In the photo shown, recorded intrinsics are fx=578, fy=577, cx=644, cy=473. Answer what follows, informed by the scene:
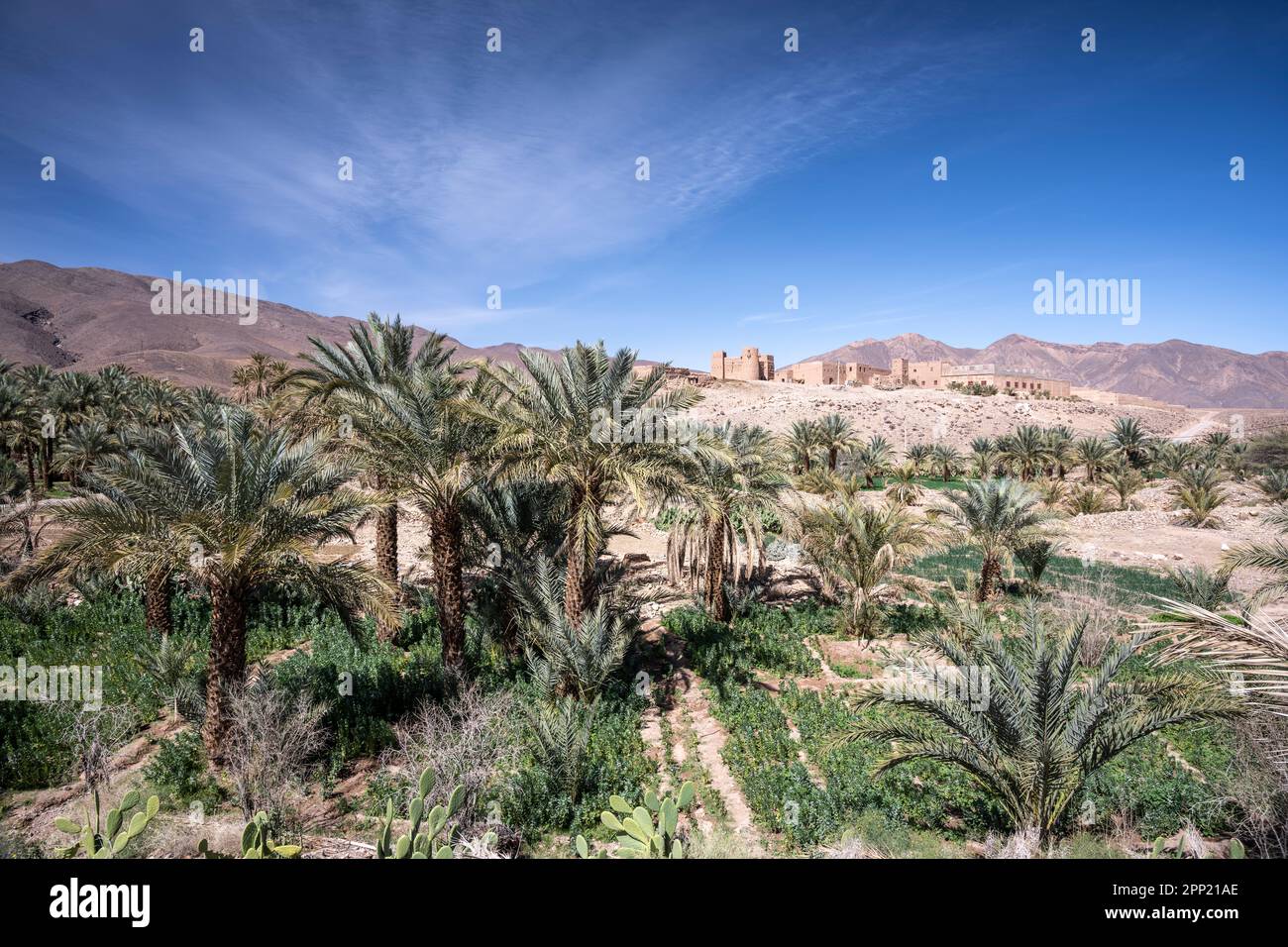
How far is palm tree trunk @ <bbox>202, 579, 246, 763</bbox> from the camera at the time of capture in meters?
8.18

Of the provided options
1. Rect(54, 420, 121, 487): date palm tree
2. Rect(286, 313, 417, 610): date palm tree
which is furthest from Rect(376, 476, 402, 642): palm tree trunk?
Rect(54, 420, 121, 487): date palm tree

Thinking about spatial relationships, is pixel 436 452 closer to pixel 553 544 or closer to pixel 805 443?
pixel 553 544

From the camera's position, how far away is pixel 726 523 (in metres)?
14.2

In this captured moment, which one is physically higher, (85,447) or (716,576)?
(85,447)

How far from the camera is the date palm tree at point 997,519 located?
52.6 feet

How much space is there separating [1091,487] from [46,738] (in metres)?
45.7

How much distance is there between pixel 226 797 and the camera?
7715 millimetres

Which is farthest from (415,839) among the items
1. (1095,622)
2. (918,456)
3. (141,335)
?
(141,335)

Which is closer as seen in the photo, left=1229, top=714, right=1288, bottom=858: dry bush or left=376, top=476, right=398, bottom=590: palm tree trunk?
left=1229, top=714, right=1288, bottom=858: dry bush

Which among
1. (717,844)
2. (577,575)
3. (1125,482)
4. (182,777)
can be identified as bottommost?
(182,777)

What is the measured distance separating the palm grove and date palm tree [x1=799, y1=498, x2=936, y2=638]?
2.2 inches

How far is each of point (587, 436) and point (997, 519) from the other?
41.4 ft

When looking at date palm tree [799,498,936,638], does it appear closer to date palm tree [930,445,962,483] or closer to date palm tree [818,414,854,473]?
date palm tree [818,414,854,473]

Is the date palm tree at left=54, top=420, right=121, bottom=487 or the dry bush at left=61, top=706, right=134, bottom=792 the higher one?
the date palm tree at left=54, top=420, right=121, bottom=487
